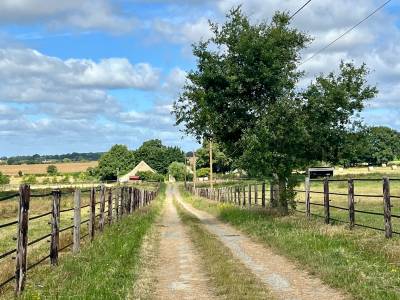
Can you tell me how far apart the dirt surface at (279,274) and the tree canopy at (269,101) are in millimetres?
6378

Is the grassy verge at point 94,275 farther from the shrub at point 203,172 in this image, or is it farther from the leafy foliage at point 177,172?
the leafy foliage at point 177,172

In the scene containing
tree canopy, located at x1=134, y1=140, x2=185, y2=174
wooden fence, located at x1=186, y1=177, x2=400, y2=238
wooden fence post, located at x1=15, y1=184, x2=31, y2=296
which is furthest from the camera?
tree canopy, located at x1=134, y1=140, x2=185, y2=174

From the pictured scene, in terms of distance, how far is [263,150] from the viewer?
21.0 metres

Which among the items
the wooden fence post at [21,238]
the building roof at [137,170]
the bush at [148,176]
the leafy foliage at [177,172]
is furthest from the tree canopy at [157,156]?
the wooden fence post at [21,238]

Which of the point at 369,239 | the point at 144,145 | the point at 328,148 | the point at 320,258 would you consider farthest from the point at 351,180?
the point at 144,145

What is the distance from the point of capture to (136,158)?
182875mm

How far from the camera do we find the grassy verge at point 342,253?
347 inches

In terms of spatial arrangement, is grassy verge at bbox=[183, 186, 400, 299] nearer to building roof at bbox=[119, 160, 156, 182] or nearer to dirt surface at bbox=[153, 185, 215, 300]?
dirt surface at bbox=[153, 185, 215, 300]

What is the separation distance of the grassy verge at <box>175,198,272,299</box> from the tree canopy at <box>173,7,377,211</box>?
23.4 ft

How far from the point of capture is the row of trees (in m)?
166

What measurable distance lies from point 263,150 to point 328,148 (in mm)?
3156

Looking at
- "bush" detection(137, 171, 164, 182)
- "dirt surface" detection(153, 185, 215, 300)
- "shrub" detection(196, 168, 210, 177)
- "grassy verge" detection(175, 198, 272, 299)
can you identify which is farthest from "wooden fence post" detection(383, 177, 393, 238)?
"bush" detection(137, 171, 164, 182)

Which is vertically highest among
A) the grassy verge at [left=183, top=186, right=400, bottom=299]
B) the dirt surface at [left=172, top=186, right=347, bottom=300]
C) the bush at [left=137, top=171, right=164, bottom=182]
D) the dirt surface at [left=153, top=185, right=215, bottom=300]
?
the bush at [left=137, top=171, right=164, bottom=182]

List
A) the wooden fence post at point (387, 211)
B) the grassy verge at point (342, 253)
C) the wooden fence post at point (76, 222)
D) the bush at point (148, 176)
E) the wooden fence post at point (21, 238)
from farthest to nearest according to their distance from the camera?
the bush at point (148, 176), the wooden fence post at point (76, 222), the wooden fence post at point (387, 211), the wooden fence post at point (21, 238), the grassy verge at point (342, 253)
